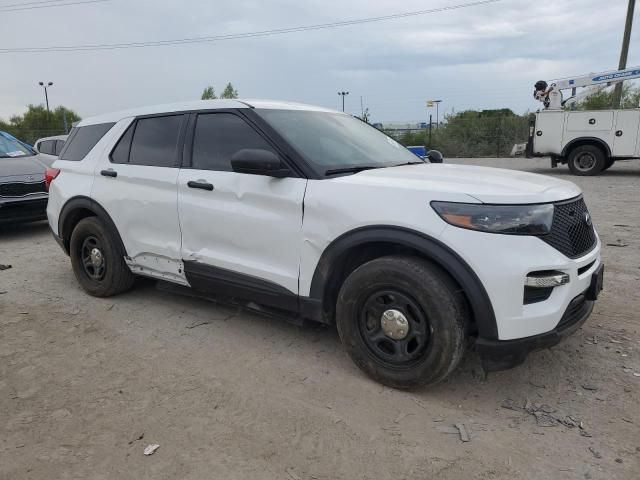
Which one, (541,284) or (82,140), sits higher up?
(82,140)

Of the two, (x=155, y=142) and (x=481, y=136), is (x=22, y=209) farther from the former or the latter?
(x=481, y=136)

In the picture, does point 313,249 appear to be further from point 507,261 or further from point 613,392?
point 613,392

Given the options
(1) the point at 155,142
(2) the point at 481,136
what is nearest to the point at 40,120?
(2) the point at 481,136

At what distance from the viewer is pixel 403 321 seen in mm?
2895

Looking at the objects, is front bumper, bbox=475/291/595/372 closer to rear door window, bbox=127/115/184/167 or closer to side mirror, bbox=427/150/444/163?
side mirror, bbox=427/150/444/163

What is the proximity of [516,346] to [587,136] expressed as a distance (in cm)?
1353

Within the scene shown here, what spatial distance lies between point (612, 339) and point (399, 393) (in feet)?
5.75

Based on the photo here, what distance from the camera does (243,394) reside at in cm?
306

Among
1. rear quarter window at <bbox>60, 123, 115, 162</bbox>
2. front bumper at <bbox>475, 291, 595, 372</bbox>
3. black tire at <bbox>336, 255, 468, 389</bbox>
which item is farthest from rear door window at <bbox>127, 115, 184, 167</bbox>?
front bumper at <bbox>475, 291, 595, 372</bbox>

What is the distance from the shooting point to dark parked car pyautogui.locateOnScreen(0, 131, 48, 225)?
7309mm

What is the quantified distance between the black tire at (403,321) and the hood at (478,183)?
0.45 metres

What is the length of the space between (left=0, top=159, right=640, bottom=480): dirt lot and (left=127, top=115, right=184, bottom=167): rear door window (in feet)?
4.39

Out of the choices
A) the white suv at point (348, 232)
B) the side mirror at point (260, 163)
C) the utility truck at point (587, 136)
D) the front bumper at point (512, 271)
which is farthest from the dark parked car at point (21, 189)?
the utility truck at point (587, 136)

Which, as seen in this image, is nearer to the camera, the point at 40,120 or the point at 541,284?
the point at 541,284
